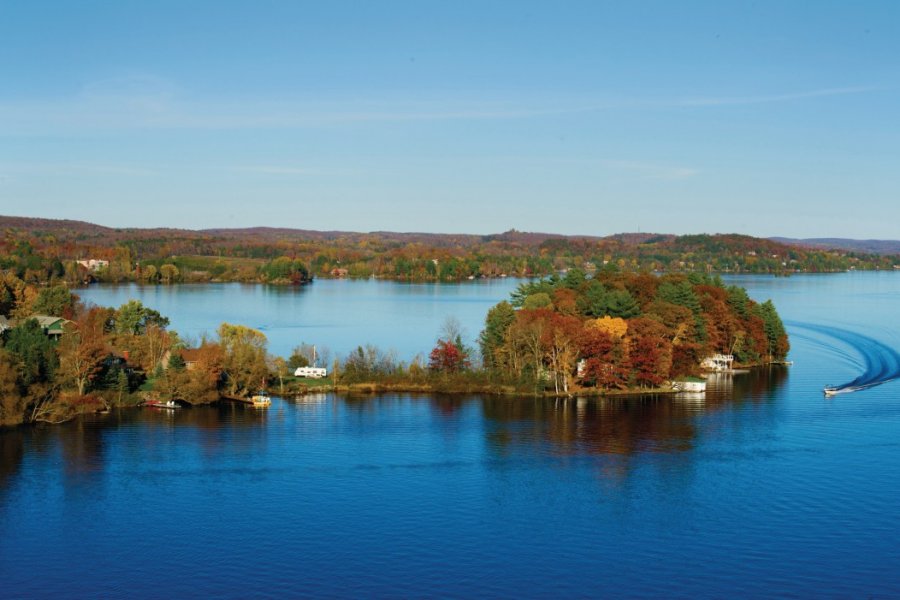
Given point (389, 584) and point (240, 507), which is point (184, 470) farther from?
point (389, 584)

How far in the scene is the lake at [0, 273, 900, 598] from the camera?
12891mm

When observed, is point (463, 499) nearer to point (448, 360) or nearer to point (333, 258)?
point (448, 360)

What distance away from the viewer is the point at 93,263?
79.9 m

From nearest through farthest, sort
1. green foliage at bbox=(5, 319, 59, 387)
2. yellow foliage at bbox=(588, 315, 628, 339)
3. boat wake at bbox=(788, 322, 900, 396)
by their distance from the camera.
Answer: green foliage at bbox=(5, 319, 59, 387)
yellow foliage at bbox=(588, 315, 628, 339)
boat wake at bbox=(788, 322, 900, 396)

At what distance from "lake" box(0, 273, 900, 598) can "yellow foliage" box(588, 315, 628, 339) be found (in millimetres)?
2435

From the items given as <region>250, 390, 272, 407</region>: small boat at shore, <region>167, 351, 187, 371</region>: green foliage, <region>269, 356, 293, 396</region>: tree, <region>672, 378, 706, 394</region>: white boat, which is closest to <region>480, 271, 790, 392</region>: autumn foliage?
<region>672, 378, 706, 394</region>: white boat

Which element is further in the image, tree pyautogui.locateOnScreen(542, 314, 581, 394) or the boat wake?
the boat wake

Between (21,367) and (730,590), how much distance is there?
16.2 meters

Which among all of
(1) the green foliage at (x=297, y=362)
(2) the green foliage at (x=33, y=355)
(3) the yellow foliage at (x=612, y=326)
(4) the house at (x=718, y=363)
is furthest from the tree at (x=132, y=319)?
(4) the house at (x=718, y=363)

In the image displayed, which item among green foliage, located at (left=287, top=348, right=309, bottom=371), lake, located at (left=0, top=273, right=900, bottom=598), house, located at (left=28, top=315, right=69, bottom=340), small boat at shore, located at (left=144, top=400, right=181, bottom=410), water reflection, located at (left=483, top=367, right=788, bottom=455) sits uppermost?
house, located at (left=28, top=315, right=69, bottom=340)

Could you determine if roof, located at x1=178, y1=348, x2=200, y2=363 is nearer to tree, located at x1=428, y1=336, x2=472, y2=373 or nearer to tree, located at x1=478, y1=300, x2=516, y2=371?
tree, located at x1=428, y1=336, x2=472, y2=373

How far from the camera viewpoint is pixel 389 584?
497 inches

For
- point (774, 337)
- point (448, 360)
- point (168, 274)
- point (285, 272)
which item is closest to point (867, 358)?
point (774, 337)

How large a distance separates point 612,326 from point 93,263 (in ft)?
210
